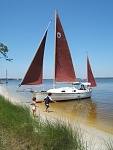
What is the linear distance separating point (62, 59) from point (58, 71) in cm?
165

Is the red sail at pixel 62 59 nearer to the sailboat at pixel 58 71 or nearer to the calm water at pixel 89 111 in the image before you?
the sailboat at pixel 58 71

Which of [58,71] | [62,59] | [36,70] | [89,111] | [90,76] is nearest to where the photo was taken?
[89,111]

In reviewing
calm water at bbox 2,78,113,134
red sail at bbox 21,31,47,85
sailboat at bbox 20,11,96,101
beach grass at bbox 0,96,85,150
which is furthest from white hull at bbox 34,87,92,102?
beach grass at bbox 0,96,85,150

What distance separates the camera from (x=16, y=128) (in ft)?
24.3

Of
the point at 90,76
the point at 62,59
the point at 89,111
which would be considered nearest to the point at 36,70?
the point at 62,59

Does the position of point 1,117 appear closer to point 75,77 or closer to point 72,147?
point 72,147

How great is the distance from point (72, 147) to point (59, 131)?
72cm

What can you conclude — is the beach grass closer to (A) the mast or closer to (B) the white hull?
(A) the mast

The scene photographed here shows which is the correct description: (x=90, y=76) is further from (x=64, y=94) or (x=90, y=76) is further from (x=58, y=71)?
(x=64, y=94)

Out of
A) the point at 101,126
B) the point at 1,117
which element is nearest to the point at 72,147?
the point at 1,117

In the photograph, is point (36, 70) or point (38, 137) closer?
point (38, 137)

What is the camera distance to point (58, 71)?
89.7ft

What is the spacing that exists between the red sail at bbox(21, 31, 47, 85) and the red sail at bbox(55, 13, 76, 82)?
2530 mm

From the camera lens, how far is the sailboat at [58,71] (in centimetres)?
2458
